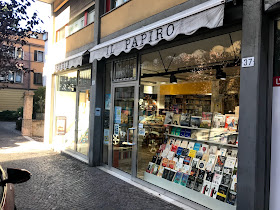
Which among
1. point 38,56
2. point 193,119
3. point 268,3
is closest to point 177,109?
point 193,119

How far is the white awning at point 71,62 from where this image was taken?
7433mm

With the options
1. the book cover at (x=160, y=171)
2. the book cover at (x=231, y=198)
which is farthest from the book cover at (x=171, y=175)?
the book cover at (x=231, y=198)

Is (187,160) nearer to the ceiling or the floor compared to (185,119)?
nearer to the floor

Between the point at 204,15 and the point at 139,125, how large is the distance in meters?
3.12

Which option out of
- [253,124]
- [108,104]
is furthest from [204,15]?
[108,104]

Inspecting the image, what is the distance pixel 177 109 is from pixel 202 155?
5.29ft

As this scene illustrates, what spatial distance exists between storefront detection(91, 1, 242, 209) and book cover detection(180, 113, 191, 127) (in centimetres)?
2

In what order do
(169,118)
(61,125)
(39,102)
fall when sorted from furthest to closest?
1. (39,102)
2. (61,125)
3. (169,118)

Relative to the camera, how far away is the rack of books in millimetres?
4457

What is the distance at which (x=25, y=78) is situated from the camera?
2931 centimetres

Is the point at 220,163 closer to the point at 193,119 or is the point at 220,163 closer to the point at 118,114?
the point at 193,119

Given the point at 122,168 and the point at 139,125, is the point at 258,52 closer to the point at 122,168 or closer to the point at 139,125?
the point at 139,125

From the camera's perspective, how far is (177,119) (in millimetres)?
5949

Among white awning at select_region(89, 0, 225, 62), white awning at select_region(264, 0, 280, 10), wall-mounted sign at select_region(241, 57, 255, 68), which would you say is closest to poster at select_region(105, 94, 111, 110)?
white awning at select_region(89, 0, 225, 62)
